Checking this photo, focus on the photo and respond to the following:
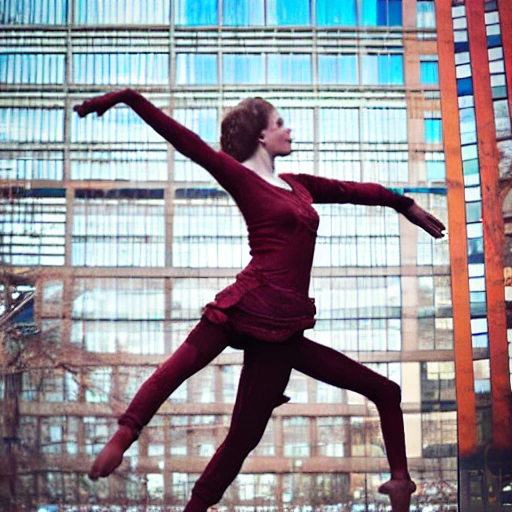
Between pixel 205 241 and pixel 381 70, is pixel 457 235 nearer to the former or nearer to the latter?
pixel 381 70

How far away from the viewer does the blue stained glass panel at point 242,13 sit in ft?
13.9

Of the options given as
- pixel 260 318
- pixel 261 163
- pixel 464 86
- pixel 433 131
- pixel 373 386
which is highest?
pixel 464 86

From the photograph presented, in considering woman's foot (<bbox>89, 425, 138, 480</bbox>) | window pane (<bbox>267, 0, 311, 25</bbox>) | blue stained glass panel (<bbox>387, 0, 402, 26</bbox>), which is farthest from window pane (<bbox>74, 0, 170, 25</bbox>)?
woman's foot (<bbox>89, 425, 138, 480</bbox>)

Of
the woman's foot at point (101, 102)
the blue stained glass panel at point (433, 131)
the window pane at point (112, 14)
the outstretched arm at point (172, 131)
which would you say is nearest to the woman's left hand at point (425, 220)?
the outstretched arm at point (172, 131)

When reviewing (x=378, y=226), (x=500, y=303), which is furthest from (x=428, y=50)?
(x=500, y=303)

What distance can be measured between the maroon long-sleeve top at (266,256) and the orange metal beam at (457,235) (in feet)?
4.44

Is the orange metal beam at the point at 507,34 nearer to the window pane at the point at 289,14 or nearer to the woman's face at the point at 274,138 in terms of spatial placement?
the window pane at the point at 289,14

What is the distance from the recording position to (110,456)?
100 inches

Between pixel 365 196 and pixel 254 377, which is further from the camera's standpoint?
pixel 365 196

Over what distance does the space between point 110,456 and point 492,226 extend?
2.02 metres

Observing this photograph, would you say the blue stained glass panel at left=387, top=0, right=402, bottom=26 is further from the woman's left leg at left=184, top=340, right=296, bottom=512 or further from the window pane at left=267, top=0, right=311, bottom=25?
the woman's left leg at left=184, top=340, right=296, bottom=512

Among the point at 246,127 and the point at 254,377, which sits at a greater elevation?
the point at 246,127

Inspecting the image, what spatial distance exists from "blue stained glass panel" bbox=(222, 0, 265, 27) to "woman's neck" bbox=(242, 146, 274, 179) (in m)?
1.43

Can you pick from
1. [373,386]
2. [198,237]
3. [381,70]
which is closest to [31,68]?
[198,237]
